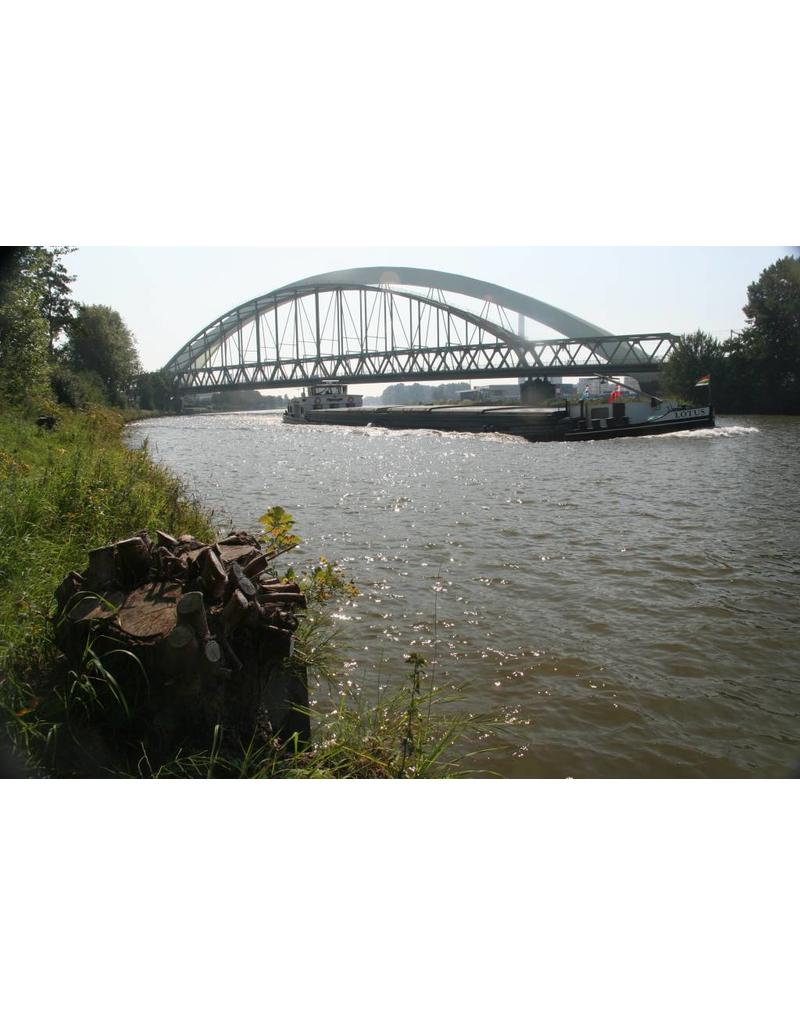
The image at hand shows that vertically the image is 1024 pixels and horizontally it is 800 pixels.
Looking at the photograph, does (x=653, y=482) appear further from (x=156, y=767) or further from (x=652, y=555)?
(x=156, y=767)

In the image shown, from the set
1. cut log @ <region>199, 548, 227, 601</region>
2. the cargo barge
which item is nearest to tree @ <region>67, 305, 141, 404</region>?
cut log @ <region>199, 548, 227, 601</region>

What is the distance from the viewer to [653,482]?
34.3 ft

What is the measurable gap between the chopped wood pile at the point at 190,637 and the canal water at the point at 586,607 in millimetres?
979

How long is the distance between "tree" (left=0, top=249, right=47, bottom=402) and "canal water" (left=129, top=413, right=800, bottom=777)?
258cm

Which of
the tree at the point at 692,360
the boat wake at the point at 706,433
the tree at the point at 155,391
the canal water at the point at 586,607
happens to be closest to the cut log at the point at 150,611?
the canal water at the point at 586,607

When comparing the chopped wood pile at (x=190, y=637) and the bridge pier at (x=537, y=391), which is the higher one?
the bridge pier at (x=537, y=391)

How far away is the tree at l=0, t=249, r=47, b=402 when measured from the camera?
6102mm

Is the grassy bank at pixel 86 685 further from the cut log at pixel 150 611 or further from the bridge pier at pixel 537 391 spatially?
the bridge pier at pixel 537 391

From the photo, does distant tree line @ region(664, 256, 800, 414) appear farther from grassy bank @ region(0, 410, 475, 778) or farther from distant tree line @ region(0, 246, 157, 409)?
distant tree line @ region(0, 246, 157, 409)

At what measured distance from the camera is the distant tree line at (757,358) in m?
8.90

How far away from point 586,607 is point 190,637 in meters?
3.11

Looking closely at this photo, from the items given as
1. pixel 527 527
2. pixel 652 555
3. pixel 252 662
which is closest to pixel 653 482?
pixel 527 527

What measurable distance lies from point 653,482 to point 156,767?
1003 centimetres

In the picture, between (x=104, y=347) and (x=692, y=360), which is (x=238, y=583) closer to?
(x=104, y=347)
